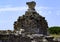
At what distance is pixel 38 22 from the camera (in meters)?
22.6

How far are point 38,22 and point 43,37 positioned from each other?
209 cm

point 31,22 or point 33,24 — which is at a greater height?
point 31,22

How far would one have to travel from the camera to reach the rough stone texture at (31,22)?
22234mm

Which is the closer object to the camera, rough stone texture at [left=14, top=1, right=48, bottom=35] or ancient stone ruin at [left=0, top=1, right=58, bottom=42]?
ancient stone ruin at [left=0, top=1, right=58, bottom=42]

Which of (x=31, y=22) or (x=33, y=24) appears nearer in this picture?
(x=31, y=22)

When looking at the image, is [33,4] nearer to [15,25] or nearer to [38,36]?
[15,25]

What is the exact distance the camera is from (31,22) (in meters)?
22.2

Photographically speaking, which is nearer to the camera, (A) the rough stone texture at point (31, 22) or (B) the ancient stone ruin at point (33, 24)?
(B) the ancient stone ruin at point (33, 24)

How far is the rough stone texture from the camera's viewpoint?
2223 cm

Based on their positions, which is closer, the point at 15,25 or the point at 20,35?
the point at 20,35

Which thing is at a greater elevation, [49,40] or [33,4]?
[33,4]

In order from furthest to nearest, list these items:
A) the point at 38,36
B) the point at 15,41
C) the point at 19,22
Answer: the point at 19,22 < the point at 38,36 < the point at 15,41

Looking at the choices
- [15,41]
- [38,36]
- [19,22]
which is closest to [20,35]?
[15,41]

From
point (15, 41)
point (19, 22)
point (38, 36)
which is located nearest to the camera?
point (15, 41)
